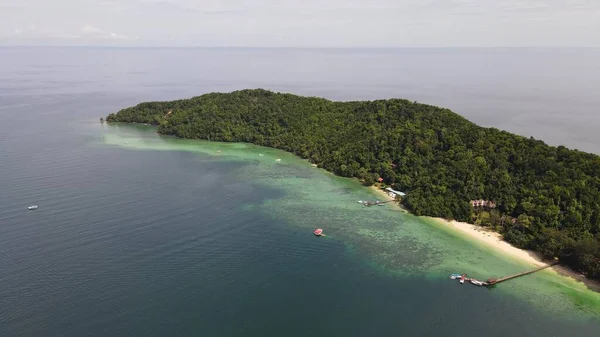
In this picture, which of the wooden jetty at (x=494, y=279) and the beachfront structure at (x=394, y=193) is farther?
the beachfront structure at (x=394, y=193)

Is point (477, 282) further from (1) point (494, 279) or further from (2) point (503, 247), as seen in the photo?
(2) point (503, 247)

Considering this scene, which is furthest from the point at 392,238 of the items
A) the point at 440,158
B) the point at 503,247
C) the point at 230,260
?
the point at 440,158

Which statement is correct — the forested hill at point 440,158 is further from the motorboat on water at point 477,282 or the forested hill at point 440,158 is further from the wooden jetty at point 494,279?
the motorboat on water at point 477,282

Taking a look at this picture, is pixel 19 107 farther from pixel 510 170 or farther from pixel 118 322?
pixel 510 170

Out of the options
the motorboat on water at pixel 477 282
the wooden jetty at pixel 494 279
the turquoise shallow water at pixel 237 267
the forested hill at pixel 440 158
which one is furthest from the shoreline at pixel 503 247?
→ the motorboat on water at pixel 477 282

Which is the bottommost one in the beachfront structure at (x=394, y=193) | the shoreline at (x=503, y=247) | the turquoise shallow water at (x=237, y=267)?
the turquoise shallow water at (x=237, y=267)

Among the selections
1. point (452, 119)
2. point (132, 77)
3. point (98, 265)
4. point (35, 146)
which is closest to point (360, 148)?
point (452, 119)

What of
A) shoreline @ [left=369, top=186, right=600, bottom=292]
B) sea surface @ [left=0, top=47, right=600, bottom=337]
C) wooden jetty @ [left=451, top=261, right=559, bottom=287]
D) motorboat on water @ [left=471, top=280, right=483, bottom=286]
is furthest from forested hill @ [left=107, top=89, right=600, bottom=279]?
motorboat on water @ [left=471, top=280, right=483, bottom=286]
